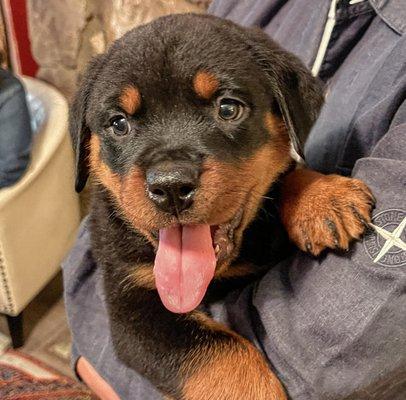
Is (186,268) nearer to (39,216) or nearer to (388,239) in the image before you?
(388,239)

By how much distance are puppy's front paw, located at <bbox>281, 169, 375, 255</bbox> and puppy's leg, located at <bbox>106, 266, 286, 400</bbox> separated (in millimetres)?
299

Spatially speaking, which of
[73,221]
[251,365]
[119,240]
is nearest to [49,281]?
[73,221]

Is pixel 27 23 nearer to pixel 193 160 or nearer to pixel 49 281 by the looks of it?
pixel 49 281

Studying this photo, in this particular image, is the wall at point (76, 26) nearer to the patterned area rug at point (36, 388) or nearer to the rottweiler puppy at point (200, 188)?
the rottweiler puppy at point (200, 188)

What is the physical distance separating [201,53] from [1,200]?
172 centimetres

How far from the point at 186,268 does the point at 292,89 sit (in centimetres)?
53

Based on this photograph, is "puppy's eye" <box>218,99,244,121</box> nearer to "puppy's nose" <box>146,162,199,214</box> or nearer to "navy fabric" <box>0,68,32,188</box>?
"puppy's nose" <box>146,162,199,214</box>

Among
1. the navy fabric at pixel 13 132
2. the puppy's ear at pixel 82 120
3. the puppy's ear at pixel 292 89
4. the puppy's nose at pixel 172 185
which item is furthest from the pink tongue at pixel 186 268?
the navy fabric at pixel 13 132

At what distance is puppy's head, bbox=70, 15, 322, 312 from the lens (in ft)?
4.22

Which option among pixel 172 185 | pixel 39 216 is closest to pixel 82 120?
pixel 172 185

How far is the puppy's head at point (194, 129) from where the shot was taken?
1.29m

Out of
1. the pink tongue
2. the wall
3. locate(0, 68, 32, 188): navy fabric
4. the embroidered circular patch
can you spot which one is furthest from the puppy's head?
locate(0, 68, 32, 188): navy fabric

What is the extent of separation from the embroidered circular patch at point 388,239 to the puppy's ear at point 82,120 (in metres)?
0.84

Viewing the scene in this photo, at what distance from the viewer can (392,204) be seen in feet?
3.88
